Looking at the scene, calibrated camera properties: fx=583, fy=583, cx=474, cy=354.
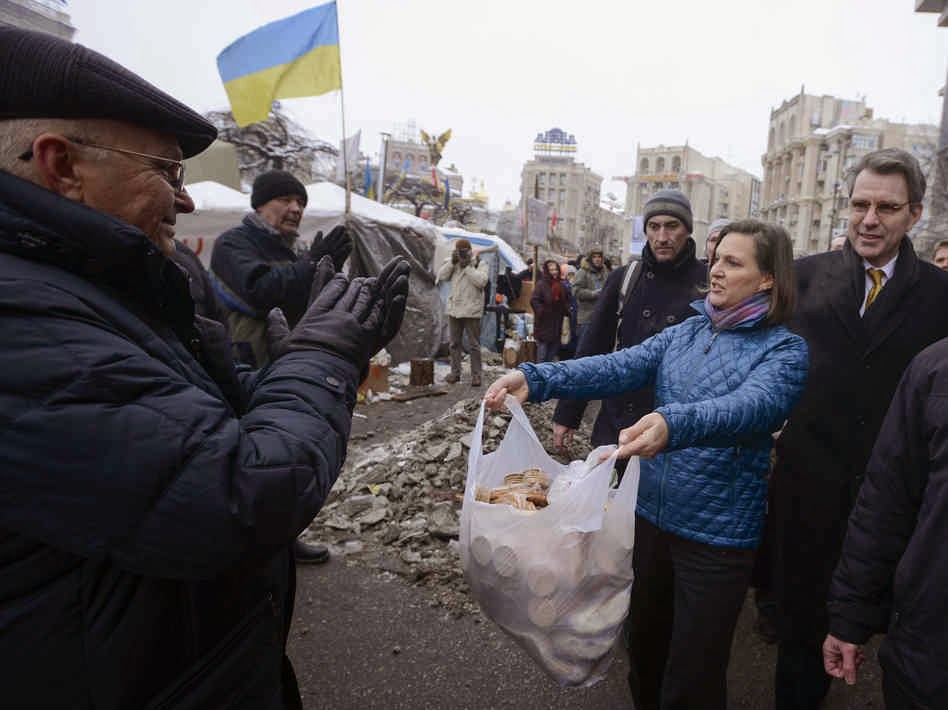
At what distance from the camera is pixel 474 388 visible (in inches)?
359

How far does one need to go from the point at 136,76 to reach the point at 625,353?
1811 millimetres

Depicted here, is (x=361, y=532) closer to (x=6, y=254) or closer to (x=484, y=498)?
(x=484, y=498)

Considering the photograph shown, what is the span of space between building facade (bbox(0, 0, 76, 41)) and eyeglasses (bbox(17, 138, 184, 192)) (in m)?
47.5

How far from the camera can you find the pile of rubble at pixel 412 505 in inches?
148

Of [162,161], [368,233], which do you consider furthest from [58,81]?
[368,233]

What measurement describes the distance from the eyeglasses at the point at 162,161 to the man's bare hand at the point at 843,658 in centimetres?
212

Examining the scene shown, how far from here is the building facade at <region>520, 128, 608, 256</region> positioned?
87.1 m

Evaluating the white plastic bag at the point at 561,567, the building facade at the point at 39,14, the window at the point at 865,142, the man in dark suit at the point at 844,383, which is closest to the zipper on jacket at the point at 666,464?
the white plastic bag at the point at 561,567

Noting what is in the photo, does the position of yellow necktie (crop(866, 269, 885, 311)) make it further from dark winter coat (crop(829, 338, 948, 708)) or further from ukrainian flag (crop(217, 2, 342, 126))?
ukrainian flag (crop(217, 2, 342, 126))

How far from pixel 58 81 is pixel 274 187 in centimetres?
263

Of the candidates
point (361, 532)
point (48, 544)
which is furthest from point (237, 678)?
point (361, 532)

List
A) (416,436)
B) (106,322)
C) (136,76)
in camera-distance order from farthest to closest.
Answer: (416,436)
(136,76)
(106,322)

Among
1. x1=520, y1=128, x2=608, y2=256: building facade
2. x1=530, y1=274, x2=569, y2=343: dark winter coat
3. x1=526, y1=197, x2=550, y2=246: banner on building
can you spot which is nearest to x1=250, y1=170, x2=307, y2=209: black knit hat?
x1=530, y1=274, x2=569, y2=343: dark winter coat

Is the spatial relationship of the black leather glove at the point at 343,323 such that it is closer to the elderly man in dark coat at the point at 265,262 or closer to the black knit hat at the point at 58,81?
the black knit hat at the point at 58,81
